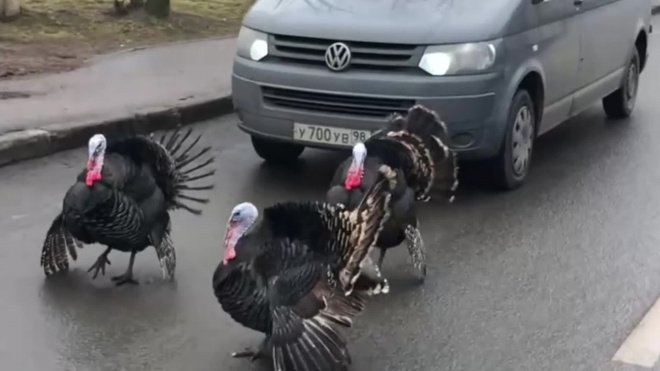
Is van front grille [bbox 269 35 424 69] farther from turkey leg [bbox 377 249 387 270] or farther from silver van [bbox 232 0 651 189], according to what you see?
turkey leg [bbox 377 249 387 270]

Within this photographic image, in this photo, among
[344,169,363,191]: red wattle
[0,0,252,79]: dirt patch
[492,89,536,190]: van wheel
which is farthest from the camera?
[0,0,252,79]: dirt patch

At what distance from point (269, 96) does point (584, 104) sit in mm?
2830

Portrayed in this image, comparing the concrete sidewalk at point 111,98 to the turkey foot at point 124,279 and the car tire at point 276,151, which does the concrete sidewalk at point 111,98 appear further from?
the turkey foot at point 124,279

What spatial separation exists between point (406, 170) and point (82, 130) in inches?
148

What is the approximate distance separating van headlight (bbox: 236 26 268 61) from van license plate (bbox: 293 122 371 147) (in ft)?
2.01

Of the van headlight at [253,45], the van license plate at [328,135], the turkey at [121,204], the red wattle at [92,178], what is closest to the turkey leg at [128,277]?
the turkey at [121,204]

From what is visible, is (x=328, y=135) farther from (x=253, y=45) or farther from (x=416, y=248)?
(x=416, y=248)

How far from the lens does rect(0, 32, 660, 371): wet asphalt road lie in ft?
17.0

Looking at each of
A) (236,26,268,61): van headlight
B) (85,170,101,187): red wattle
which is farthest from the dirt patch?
(85,170,101,187): red wattle

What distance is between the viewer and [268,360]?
198 inches

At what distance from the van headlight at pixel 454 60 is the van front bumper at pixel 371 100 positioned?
0.05 m

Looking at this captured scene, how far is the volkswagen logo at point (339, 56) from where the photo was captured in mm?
7652

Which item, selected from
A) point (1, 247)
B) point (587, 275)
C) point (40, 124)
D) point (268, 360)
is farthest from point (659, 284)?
point (40, 124)

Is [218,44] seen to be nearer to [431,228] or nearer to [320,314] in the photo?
[431,228]
